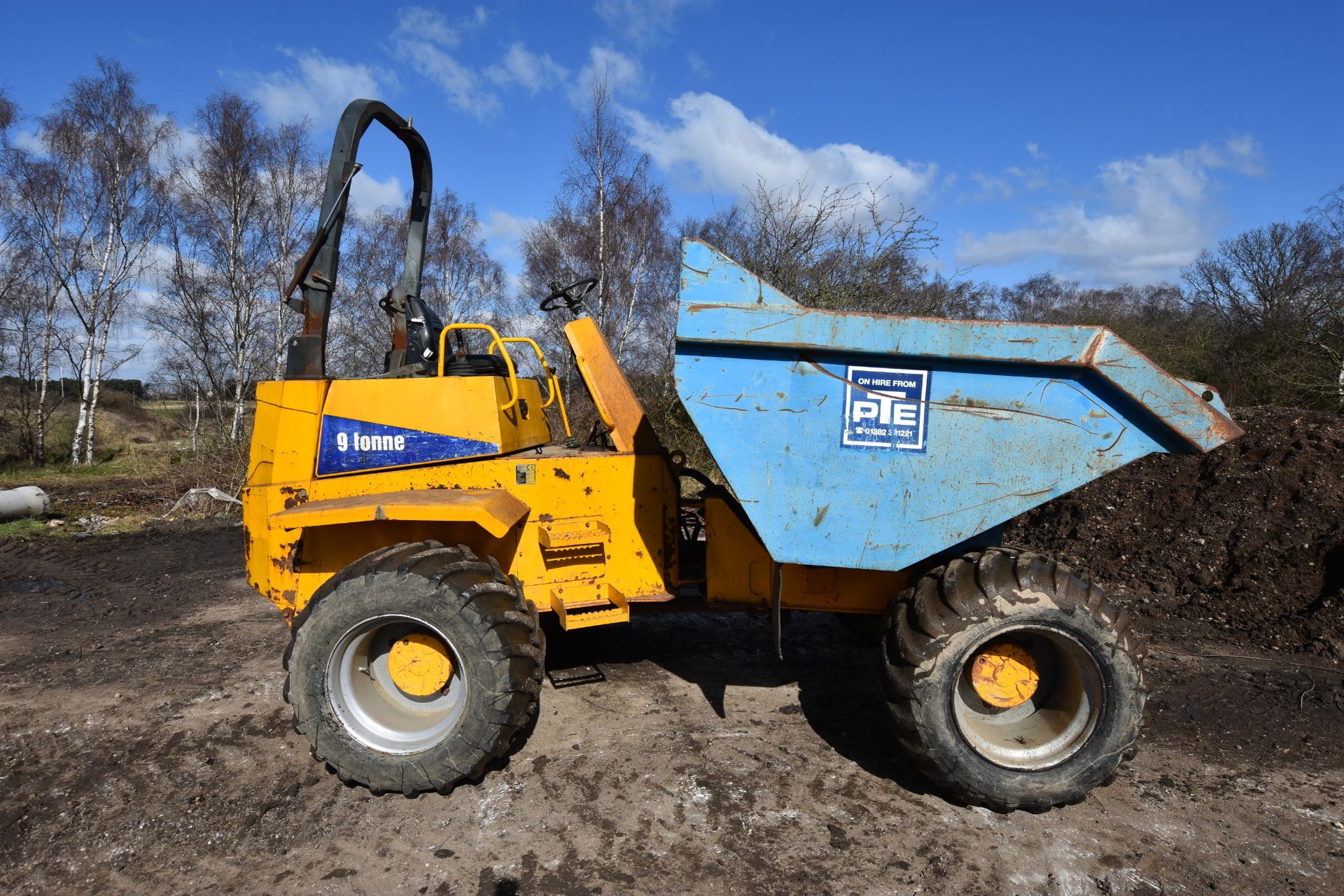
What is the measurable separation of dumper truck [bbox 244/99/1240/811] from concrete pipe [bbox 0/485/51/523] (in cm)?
902

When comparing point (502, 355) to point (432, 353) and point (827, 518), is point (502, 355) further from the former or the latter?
point (827, 518)

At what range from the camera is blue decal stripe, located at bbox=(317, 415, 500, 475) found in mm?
3537

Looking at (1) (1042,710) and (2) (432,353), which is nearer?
(1) (1042,710)

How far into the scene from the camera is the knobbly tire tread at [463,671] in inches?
122

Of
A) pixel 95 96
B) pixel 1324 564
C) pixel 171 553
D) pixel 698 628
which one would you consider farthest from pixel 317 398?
pixel 95 96

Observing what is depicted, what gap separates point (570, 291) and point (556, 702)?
241cm

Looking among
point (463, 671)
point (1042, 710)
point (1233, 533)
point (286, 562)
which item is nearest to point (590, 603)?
point (463, 671)

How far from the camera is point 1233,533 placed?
615 centimetres

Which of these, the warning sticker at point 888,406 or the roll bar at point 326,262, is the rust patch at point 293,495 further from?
the warning sticker at point 888,406

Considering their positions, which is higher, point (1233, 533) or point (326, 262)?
point (326, 262)

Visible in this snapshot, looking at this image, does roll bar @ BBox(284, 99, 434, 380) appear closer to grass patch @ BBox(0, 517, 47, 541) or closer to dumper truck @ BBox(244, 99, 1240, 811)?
dumper truck @ BBox(244, 99, 1240, 811)

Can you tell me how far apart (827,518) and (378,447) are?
2.18 m

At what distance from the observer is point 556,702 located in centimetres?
411

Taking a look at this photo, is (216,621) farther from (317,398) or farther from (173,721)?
(317,398)
